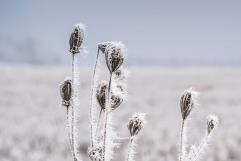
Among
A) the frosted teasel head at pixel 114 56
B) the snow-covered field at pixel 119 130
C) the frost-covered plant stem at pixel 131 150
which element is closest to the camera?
the frosted teasel head at pixel 114 56

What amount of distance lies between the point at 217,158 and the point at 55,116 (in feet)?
24.6

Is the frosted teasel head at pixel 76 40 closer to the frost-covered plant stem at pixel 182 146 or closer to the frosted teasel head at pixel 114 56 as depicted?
the frosted teasel head at pixel 114 56

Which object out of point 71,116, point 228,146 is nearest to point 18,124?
point 228,146

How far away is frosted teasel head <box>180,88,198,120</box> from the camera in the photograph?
1.20m

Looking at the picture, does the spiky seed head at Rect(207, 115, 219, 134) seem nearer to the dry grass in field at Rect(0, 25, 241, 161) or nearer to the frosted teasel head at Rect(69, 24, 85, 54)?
the dry grass in field at Rect(0, 25, 241, 161)

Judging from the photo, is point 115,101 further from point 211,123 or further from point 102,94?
point 211,123

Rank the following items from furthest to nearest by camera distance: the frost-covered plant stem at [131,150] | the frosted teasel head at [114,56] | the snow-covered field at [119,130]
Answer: the snow-covered field at [119,130] → the frost-covered plant stem at [131,150] → the frosted teasel head at [114,56]

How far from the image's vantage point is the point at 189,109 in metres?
1.21

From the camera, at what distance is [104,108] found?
4.07 feet

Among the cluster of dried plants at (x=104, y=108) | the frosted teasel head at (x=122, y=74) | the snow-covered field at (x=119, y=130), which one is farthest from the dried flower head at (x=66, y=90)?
the snow-covered field at (x=119, y=130)

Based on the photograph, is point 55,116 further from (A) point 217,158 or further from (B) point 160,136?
(A) point 217,158

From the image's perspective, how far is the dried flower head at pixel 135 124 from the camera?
124 cm

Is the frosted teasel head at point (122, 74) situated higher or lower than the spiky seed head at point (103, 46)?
lower

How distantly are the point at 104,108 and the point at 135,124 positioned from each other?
75mm
